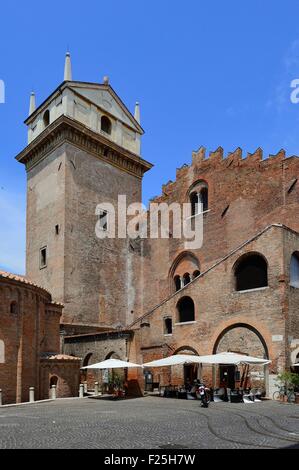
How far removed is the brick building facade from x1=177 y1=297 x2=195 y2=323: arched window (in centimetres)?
5

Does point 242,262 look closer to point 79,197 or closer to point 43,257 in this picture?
point 79,197

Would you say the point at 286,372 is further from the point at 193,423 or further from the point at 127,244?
the point at 127,244

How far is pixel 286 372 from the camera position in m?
19.8

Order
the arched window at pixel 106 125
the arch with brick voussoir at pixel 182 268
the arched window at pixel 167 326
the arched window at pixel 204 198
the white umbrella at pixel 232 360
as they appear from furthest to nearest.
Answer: the arched window at pixel 106 125 < the arched window at pixel 204 198 < the arch with brick voussoir at pixel 182 268 < the arched window at pixel 167 326 < the white umbrella at pixel 232 360

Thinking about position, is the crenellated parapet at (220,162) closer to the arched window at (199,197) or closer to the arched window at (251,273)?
the arched window at (199,197)

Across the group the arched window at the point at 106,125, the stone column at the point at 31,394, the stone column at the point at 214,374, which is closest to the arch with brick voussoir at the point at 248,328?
the stone column at the point at 214,374

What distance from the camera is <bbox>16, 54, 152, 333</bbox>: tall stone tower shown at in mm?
30922

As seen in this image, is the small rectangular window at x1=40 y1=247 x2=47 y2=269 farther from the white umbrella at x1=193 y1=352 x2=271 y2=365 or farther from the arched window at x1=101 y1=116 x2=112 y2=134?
the white umbrella at x1=193 y1=352 x2=271 y2=365

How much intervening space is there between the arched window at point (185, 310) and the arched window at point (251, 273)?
3.12 m

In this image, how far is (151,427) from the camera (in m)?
12.0

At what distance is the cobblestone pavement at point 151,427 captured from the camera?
9.66 meters

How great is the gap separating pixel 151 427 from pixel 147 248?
80.9ft

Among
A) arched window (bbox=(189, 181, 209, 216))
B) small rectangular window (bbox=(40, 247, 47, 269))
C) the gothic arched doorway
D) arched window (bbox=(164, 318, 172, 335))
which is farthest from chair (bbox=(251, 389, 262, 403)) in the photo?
small rectangular window (bbox=(40, 247, 47, 269))
